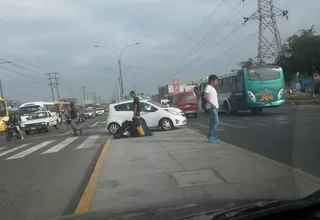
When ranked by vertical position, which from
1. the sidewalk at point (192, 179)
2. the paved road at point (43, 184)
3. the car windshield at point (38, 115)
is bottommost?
the paved road at point (43, 184)

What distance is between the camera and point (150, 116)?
1930 cm

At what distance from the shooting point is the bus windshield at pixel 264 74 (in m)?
26.7

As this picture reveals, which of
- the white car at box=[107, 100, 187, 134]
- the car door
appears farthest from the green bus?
the car door

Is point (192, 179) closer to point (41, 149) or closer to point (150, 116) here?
point (41, 149)

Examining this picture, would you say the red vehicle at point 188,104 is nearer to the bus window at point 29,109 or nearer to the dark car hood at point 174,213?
the bus window at point 29,109

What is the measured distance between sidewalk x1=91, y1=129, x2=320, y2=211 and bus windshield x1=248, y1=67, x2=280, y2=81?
17549 millimetres

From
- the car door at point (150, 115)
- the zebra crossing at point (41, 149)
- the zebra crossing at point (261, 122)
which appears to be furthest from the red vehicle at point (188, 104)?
the zebra crossing at point (41, 149)

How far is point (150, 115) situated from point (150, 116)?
6 centimetres

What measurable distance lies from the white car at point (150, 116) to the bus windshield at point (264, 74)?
30.4 feet

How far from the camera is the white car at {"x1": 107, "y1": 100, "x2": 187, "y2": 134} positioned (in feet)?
62.8

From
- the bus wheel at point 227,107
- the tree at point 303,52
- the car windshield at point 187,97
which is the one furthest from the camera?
the tree at point 303,52

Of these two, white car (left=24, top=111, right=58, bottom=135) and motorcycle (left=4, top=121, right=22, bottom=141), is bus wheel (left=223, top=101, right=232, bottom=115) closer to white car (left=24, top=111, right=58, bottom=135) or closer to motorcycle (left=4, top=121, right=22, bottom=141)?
white car (left=24, top=111, right=58, bottom=135)

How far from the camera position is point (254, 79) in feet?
87.8

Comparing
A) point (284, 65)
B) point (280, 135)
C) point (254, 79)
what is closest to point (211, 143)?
point (280, 135)
